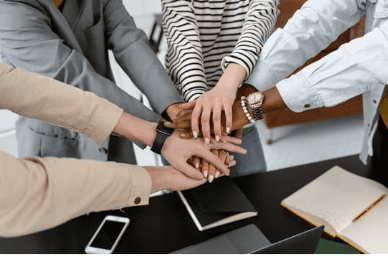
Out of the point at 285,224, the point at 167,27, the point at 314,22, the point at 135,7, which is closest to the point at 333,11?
the point at 314,22

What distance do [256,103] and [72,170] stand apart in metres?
0.50

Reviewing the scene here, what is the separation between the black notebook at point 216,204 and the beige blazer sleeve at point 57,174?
19 centimetres

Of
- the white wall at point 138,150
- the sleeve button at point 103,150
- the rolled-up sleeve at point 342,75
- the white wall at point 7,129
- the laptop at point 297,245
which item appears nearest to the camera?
the laptop at point 297,245

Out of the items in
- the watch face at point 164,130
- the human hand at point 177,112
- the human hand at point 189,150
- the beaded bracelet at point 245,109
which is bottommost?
the human hand at point 189,150

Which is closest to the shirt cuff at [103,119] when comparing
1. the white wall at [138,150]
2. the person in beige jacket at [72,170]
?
the person in beige jacket at [72,170]

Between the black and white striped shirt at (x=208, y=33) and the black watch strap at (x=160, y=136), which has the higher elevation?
the black and white striped shirt at (x=208, y=33)

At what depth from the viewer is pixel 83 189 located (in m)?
0.76

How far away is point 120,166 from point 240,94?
1.47 feet

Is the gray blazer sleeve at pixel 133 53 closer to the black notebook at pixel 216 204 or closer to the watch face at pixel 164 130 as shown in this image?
the watch face at pixel 164 130

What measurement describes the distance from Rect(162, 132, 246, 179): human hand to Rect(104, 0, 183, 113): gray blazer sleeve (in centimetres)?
13

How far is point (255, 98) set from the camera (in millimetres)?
1004

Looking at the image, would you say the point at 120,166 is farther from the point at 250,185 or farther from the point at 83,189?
the point at 250,185

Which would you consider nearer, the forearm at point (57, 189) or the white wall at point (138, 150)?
the forearm at point (57, 189)

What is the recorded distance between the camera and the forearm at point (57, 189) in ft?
2.21
